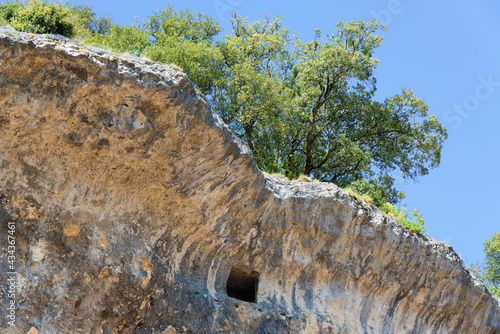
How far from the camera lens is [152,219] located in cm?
1187

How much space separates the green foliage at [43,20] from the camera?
41.3 feet

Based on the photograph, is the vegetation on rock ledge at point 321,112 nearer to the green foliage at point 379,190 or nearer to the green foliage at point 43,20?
the green foliage at point 379,190

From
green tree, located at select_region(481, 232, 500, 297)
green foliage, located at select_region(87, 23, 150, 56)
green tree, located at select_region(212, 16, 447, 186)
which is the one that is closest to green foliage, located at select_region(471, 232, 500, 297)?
green tree, located at select_region(481, 232, 500, 297)

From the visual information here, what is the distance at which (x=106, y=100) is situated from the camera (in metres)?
10.8

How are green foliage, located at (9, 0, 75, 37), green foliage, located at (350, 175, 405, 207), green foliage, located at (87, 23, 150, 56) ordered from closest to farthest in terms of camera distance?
green foliage, located at (9, 0, 75, 37) < green foliage, located at (350, 175, 405, 207) < green foliage, located at (87, 23, 150, 56)

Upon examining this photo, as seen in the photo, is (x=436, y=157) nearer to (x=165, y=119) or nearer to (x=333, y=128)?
(x=333, y=128)

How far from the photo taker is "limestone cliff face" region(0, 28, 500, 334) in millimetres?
10414

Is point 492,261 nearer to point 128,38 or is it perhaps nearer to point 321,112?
point 321,112

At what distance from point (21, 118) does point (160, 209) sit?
3068 mm

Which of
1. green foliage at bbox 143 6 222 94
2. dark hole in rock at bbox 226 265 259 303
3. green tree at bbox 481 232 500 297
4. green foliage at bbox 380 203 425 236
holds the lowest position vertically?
dark hole in rock at bbox 226 265 259 303

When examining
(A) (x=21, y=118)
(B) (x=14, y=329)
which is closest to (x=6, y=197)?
(A) (x=21, y=118)

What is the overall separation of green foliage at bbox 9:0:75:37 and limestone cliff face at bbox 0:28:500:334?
2.41 m

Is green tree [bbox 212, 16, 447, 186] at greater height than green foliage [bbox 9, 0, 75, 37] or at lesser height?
greater

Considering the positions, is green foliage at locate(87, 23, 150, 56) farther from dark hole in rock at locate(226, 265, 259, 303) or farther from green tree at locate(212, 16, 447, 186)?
dark hole in rock at locate(226, 265, 259, 303)
